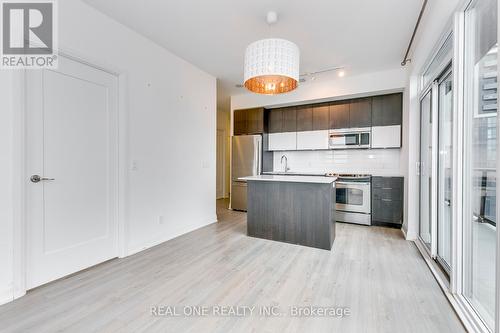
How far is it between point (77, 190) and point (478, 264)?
3.68 metres

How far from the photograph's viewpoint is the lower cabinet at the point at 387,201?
402cm

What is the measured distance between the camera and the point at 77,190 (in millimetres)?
2428

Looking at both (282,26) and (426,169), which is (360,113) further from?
(282,26)

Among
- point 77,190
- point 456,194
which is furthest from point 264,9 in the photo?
point 77,190

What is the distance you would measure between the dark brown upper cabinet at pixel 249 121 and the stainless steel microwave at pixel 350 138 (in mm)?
1564

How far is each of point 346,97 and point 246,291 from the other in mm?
3998

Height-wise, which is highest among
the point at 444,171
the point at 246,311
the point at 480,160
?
the point at 480,160

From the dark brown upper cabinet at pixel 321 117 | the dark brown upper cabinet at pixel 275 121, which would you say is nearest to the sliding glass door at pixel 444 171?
the dark brown upper cabinet at pixel 321 117

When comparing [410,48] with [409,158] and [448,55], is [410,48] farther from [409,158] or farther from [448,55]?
[409,158]

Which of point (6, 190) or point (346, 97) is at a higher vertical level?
point (346, 97)

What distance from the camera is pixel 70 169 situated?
2.37 meters

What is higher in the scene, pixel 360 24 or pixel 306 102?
pixel 360 24

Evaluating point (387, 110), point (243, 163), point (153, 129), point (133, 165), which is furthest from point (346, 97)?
point (133, 165)

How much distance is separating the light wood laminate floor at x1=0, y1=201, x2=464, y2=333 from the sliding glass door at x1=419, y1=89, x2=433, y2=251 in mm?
358
